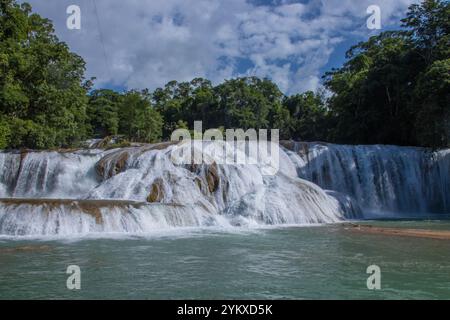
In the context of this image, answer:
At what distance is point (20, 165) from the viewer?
19062mm

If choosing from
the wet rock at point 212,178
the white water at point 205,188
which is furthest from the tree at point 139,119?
the wet rock at point 212,178

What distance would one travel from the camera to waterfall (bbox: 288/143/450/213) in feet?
72.0

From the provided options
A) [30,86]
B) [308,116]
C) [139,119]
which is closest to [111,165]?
[30,86]

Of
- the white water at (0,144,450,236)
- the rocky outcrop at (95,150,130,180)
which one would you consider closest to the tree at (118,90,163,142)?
the white water at (0,144,450,236)

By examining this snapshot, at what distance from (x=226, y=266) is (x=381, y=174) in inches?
627

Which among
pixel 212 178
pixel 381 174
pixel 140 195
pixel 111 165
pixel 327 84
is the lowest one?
pixel 140 195

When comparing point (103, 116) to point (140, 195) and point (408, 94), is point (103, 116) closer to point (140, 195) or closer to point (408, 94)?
point (408, 94)

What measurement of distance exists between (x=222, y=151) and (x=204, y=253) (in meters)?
11.1

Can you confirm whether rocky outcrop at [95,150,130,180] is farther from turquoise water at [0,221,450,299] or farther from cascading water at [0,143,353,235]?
turquoise water at [0,221,450,299]

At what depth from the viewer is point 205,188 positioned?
56.6 ft

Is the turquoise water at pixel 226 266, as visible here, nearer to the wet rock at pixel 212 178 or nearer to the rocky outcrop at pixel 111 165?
the wet rock at pixel 212 178

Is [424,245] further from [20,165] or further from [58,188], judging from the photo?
[20,165]

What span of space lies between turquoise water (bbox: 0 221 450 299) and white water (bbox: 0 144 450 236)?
1.34m

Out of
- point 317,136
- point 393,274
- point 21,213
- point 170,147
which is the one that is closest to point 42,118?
point 170,147
